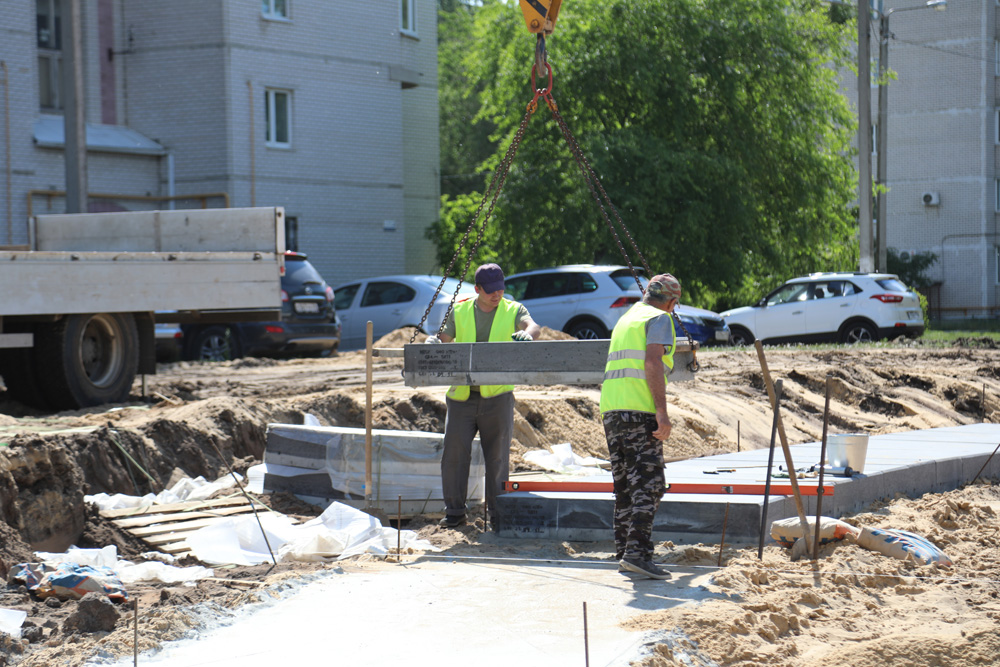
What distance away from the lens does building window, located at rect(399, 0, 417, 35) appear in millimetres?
28984

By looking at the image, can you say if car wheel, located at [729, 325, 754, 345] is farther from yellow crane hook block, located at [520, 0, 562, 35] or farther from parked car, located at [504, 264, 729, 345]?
yellow crane hook block, located at [520, 0, 562, 35]

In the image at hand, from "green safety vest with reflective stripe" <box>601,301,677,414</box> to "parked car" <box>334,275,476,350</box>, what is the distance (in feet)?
36.3

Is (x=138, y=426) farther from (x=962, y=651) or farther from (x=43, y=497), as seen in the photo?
(x=962, y=651)

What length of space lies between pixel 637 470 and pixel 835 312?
15566mm

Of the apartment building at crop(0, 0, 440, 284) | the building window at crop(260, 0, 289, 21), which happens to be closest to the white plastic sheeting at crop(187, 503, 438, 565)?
the apartment building at crop(0, 0, 440, 284)

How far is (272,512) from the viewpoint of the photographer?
8438 millimetres

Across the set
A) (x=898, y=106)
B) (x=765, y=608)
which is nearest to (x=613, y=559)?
(x=765, y=608)

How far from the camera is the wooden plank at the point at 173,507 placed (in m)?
8.50

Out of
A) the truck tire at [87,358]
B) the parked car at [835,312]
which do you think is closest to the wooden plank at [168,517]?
the truck tire at [87,358]

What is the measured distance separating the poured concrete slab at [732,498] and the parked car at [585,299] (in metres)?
7.86

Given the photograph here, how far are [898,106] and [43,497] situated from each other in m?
37.9

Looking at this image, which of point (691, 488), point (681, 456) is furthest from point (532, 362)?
point (681, 456)

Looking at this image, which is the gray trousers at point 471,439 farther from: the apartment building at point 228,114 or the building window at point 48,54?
the building window at point 48,54

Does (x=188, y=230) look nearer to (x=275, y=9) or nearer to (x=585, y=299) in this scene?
(x=585, y=299)
